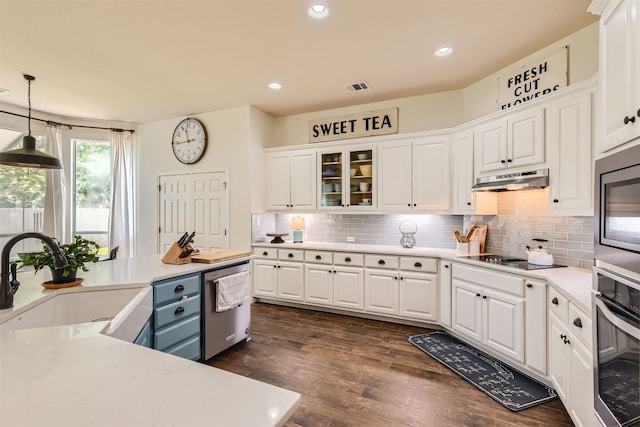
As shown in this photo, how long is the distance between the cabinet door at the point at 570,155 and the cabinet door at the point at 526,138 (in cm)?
7

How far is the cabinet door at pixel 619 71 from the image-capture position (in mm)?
1249

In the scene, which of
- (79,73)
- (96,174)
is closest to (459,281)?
(79,73)

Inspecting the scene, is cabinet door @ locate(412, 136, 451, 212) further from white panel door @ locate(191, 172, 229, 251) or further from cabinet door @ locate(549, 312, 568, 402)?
white panel door @ locate(191, 172, 229, 251)

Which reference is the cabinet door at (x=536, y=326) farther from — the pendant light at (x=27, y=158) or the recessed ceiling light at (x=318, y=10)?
the pendant light at (x=27, y=158)

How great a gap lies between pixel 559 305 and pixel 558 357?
14.1 inches

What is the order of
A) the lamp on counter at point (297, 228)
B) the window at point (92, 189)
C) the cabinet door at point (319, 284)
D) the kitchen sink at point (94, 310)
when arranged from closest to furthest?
1. the kitchen sink at point (94, 310)
2. the cabinet door at point (319, 284)
3. the lamp on counter at point (297, 228)
4. the window at point (92, 189)

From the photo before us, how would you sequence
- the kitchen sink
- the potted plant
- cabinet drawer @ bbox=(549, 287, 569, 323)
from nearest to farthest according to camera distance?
the kitchen sink, the potted plant, cabinet drawer @ bbox=(549, 287, 569, 323)

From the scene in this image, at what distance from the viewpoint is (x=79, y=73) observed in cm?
343

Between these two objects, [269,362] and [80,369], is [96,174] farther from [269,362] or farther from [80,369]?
[80,369]

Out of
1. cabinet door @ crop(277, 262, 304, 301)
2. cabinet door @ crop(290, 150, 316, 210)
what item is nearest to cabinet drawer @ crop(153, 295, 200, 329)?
cabinet door @ crop(277, 262, 304, 301)

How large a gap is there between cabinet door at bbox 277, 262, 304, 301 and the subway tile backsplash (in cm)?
67

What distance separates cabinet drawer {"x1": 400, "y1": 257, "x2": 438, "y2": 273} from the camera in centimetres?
343

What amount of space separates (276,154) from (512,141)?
310 centimetres

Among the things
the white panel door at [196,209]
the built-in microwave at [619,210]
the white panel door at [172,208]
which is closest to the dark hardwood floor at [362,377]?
the built-in microwave at [619,210]
